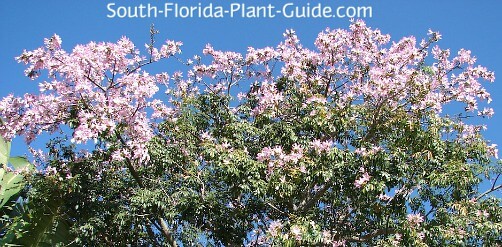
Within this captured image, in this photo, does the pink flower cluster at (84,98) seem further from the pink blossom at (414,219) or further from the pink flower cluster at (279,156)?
the pink blossom at (414,219)

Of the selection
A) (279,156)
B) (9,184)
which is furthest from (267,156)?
(9,184)

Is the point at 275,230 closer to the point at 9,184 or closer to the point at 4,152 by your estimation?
the point at 9,184

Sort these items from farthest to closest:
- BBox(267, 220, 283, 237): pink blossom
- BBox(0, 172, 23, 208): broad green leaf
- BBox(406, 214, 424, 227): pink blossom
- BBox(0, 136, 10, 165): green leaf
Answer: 1. BBox(0, 136, 10, 165): green leaf
2. BBox(0, 172, 23, 208): broad green leaf
3. BBox(406, 214, 424, 227): pink blossom
4. BBox(267, 220, 283, 237): pink blossom

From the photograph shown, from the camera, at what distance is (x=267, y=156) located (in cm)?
773

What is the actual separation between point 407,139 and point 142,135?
3.61m

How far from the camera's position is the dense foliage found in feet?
24.4

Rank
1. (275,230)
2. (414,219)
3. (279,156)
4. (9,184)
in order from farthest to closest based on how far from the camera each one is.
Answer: (9,184) → (279,156) → (414,219) → (275,230)

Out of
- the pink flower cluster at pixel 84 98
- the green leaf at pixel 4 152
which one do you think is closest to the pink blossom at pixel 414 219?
the pink flower cluster at pixel 84 98

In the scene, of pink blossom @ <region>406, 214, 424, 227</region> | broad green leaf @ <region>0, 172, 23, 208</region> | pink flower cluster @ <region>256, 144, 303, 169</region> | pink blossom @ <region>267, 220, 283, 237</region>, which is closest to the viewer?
pink blossom @ <region>267, 220, 283, 237</region>

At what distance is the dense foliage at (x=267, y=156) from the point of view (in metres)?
7.43

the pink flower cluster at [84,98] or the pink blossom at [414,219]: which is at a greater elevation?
the pink flower cluster at [84,98]

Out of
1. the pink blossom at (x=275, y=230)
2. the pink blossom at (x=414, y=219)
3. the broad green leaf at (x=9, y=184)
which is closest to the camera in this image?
the pink blossom at (x=275, y=230)

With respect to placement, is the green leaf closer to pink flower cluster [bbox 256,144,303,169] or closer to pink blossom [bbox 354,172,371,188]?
pink flower cluster [bbox 256,144,303,169]

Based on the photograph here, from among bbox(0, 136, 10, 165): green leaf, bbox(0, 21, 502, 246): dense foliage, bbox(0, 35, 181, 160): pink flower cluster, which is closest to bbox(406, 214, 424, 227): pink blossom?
bbox(0, 21, 502, 246): dense foliage
